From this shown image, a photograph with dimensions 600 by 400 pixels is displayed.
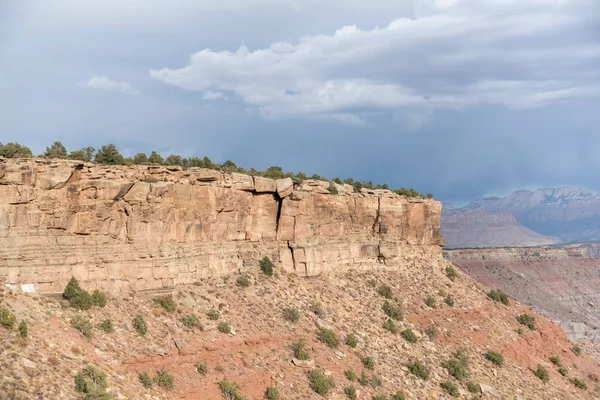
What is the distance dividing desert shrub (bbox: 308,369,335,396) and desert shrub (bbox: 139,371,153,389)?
36.4ft

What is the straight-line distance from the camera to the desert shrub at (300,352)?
40.4 meters

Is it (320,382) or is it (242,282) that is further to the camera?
(242,282)

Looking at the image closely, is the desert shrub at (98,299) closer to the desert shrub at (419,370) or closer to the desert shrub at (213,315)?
the desert shrub at (213,315)

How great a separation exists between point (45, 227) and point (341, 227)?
28.9 metres

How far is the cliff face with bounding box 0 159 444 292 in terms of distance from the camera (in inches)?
1371

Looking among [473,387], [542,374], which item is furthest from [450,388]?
[542,374]

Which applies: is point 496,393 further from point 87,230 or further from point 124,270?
point 87,230

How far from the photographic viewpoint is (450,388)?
45469 millimetres

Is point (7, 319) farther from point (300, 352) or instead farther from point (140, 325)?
point (300, 352)

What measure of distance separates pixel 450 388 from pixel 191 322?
66.6 ft

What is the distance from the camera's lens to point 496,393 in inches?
1887

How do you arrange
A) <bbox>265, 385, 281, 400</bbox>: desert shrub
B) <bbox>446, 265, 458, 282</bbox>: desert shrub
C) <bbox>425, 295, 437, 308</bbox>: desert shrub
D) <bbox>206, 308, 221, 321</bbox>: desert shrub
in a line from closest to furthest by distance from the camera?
<bbox>265, 385, 281, 400</bbox>: desert shrub, <bbox>206, 308, 221, 321</bbox>: desert shrub, <bbox>425, 295, 437, 308</bbox>: desert shrub, <bbox>446, 265, 458, 282</bbox>: desert shrub

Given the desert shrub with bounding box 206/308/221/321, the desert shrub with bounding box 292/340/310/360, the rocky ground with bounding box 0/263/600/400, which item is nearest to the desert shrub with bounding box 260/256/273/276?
the rocky ground with bounding box 0/263/600/400

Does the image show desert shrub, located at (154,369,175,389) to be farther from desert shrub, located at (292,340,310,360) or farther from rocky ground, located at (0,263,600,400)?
desert shrub, located at (292,340,310,360)
